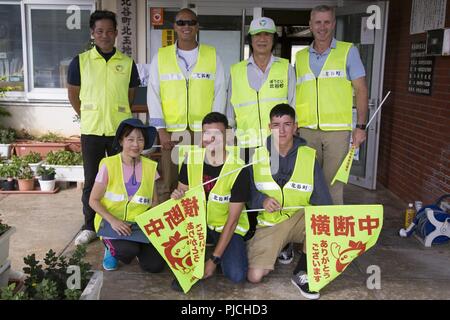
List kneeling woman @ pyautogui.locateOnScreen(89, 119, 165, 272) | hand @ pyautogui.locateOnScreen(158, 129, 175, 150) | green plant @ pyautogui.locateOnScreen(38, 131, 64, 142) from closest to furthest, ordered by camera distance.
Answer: kneeling woman @ pyautogui.locateOnScreen(89, 119, 165, 272), hand @ pyautogui.locateOnScreen(158, 129, 175, 150), green plant @ pyautogui.locateOnScreen(38, 131, 64, 142)

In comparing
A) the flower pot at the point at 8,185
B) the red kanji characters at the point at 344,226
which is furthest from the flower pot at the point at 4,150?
the red kanji characters at the point at 344,226

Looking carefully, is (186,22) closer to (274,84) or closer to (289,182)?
(274,84)

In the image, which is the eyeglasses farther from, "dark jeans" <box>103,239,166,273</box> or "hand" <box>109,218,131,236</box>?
"dark jeans" <box>103,239,166,273</box>

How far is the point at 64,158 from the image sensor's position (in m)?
5.32

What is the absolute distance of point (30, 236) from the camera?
382 cm

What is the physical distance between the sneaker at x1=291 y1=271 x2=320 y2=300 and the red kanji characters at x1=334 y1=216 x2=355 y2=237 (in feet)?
1.12

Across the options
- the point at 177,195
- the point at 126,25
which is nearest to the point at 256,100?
the point at 177,195

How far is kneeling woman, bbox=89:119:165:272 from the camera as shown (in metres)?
3.11

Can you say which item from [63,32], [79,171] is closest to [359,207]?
[79,171]

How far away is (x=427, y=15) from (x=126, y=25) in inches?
132

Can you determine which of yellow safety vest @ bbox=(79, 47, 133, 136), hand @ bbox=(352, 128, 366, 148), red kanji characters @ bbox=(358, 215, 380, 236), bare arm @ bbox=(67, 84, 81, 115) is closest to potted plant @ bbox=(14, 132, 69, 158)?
bare arm @ bbox=(67, 84, 81, 115)

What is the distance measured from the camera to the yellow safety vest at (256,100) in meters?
3.38

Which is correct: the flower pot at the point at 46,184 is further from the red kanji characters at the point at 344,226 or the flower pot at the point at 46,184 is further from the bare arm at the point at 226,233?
the red kanji characters at the point at 344,226

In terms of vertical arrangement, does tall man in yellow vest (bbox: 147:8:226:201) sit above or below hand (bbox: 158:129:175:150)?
above
